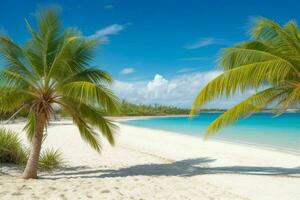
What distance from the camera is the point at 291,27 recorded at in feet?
27.0

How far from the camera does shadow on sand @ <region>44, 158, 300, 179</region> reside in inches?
368

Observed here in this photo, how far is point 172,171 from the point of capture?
33.0 ft

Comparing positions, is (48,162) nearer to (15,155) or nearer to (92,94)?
(15,155)

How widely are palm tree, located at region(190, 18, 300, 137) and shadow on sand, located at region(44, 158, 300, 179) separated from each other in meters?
1.84

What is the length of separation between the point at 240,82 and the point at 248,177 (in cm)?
281

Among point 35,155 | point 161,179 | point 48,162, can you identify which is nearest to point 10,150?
point 48,162

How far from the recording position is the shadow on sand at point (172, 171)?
9352 mm

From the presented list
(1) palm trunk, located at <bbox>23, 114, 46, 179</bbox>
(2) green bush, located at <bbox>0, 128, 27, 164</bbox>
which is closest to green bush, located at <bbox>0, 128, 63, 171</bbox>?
(2) green bush, located at <bbox>0, 128, 27, 164</bbox>

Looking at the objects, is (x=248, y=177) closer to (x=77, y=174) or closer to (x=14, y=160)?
(x=77, y=174)

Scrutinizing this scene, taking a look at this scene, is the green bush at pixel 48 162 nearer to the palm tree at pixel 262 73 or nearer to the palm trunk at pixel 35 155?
the palm trunk at pixel 35 155

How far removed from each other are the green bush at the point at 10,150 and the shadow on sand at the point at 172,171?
1603 mm

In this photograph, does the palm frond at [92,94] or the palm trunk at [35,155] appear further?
the palm trunk at [35,155]

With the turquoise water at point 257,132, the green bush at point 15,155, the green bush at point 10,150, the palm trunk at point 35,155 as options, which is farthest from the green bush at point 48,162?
the turquoise water at point 257,132

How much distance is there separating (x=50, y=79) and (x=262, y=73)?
5.09m
